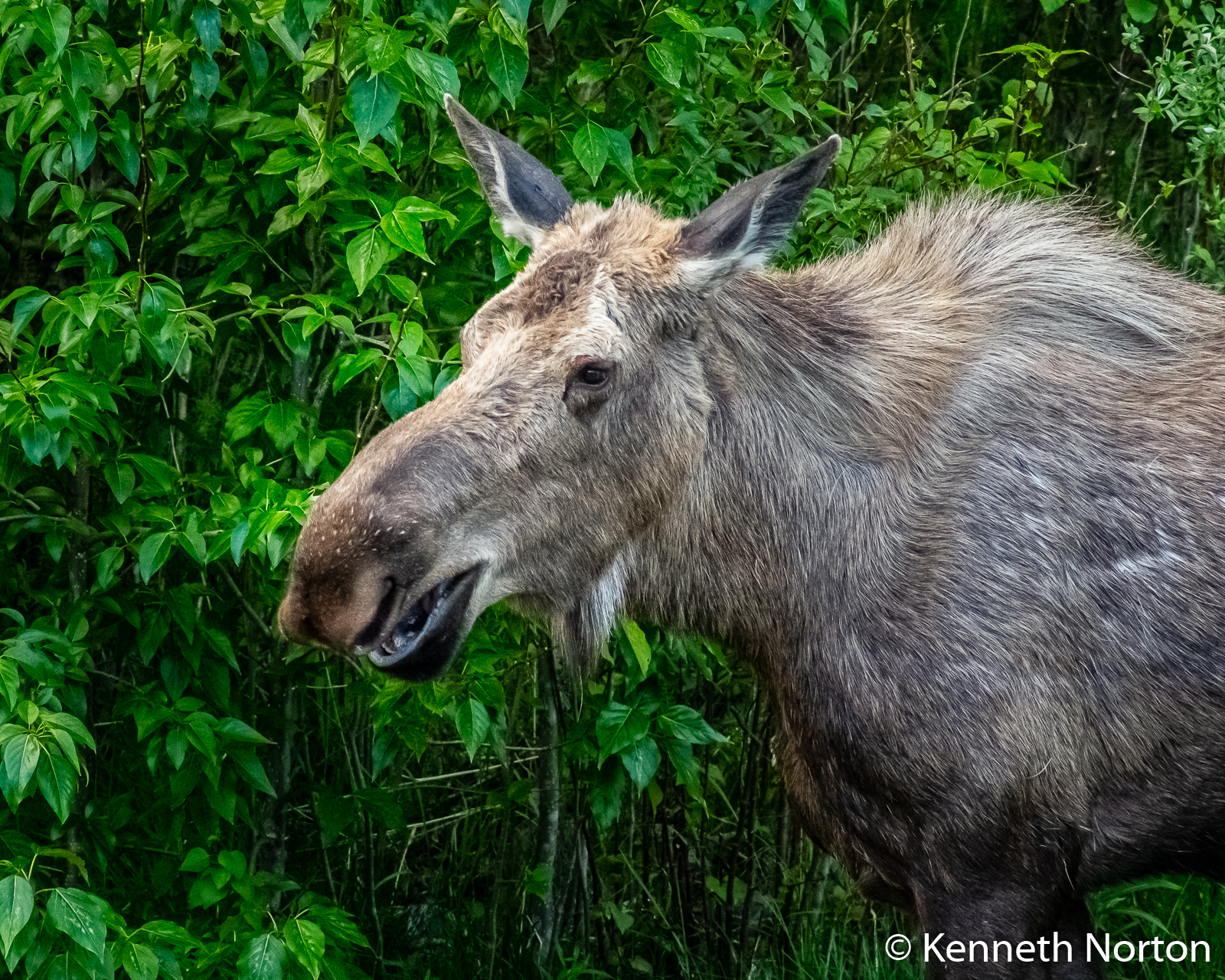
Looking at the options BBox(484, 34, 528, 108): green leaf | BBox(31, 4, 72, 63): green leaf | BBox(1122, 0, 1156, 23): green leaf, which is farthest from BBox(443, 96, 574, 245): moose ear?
BBox(1122, 0, 1156, 23): green leaf

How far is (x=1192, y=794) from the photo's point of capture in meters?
3.45

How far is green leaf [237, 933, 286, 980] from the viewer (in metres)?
3.89

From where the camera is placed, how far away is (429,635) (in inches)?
125

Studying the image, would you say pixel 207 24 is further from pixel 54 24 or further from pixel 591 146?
pixel 591 146

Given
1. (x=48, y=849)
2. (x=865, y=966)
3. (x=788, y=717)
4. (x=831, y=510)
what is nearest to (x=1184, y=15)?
(x=831, y=510)

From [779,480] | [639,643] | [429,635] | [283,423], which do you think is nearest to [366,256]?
[283,423]

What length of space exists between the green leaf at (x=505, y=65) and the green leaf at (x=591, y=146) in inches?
8.5

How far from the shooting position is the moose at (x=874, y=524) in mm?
3334

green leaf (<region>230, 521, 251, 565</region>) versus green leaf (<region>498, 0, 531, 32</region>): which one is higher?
green leaf (<region>498, 0, 531, 32</region>)

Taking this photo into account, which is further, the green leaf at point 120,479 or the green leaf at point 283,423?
the green leaf at point 120,479

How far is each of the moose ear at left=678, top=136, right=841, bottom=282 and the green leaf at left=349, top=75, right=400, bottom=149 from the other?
2.52 feet

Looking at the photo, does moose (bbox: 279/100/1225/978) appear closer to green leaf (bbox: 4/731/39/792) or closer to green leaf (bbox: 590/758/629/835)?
green leaf (bbox: 590/758/629/835)

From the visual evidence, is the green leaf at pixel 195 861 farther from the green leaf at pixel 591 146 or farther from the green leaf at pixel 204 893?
the green leaf at pixel 591 146

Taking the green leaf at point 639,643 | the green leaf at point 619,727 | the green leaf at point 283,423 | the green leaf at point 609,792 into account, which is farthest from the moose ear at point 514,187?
the green leaf at point 609,792
